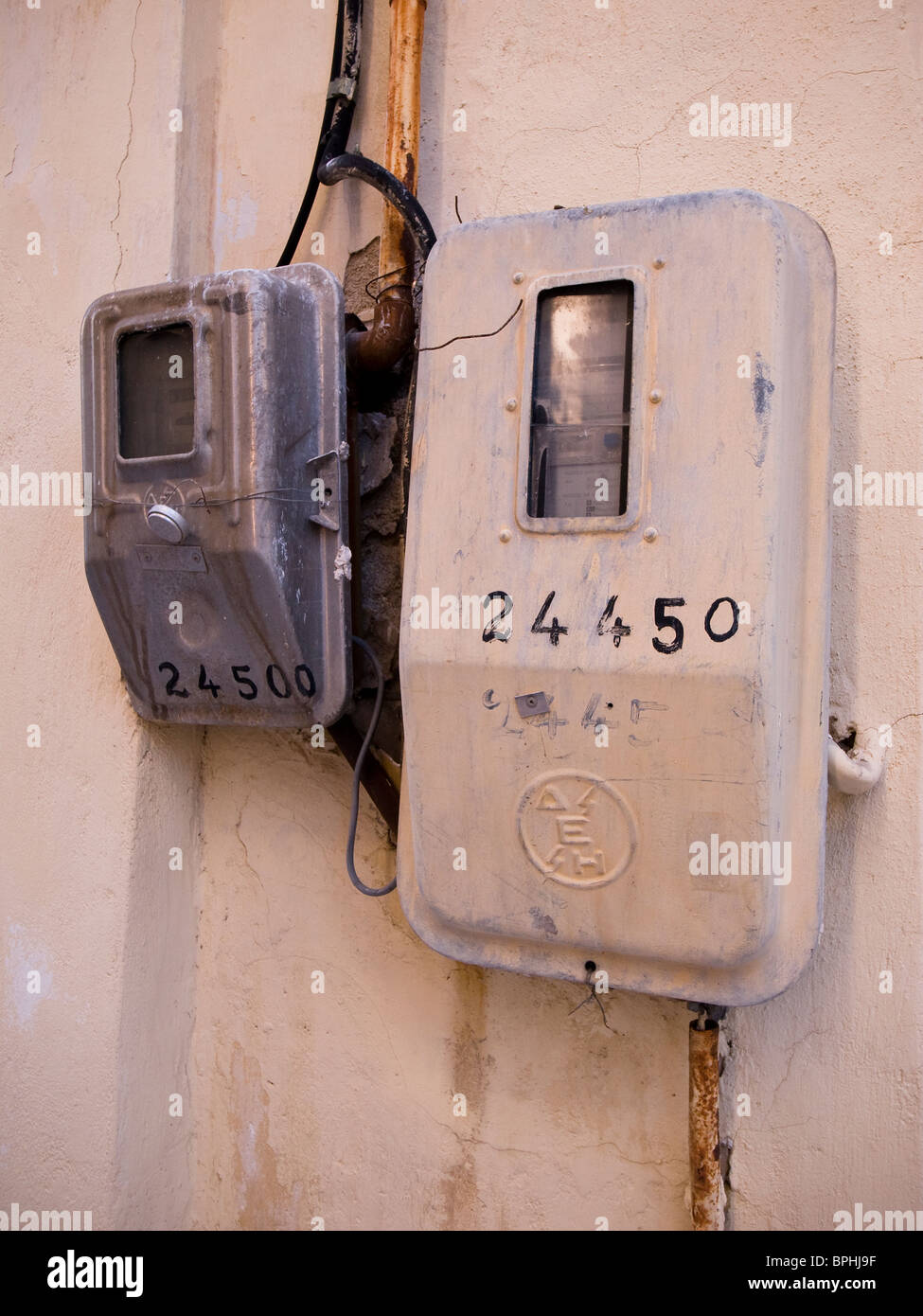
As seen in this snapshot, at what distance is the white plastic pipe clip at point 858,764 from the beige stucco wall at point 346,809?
0.03 metres

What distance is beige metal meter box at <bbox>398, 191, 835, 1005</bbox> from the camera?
840 mm

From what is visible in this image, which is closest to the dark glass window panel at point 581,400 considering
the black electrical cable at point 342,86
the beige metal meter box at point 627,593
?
the beige metal meter box at point 627,593

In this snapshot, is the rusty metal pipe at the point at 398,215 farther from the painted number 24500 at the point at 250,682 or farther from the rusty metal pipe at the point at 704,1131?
the rusty metal pipe at the point at 704,1131

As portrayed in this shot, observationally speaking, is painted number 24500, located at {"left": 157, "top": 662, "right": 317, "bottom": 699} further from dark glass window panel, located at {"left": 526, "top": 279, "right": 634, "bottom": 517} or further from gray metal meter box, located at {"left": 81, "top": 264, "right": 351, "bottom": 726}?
dark glass window panel, located at {"left": 526, "top": 279, "right": 634, "bottom": 517}

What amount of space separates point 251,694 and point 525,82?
0.88 meters

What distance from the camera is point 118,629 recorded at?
116 centimetres

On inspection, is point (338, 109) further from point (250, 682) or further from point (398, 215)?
point (250, 682)

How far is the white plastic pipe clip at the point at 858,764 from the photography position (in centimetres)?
96

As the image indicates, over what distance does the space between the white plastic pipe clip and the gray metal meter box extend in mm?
568

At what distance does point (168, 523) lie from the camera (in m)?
1.02

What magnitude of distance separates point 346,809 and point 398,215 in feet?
2.59

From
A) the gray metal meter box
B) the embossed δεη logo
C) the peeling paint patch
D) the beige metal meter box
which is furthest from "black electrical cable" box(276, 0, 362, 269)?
the peeling paint patch

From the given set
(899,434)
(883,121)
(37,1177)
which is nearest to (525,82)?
(883,121)

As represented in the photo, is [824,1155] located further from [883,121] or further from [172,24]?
[172,24]
